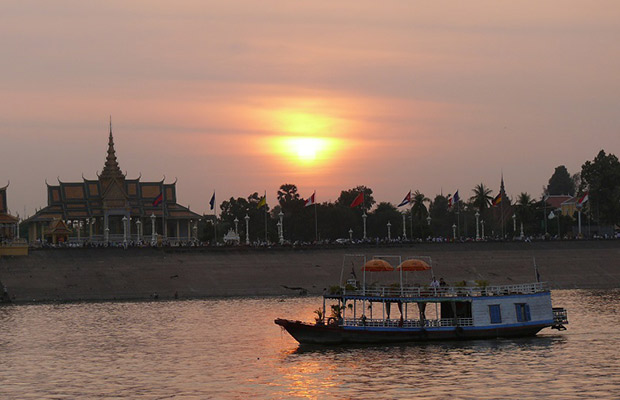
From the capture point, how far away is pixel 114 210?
15400cm

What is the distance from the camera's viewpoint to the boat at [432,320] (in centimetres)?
6056

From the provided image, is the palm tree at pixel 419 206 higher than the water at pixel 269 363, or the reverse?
the palm tree at pixel 419 206

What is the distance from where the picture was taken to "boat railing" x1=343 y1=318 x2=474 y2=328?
200 feet

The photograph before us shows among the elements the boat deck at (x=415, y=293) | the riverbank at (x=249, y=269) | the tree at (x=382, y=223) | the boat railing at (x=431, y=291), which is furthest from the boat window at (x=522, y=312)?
the tree at (x=382, y=223)

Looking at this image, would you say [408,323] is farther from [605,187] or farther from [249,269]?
[605,187]

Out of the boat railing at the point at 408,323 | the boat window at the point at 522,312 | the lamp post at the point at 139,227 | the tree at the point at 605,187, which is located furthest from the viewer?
the tree at the point at 605,187

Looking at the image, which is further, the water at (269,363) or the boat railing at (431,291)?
the boat railing at (431,291)

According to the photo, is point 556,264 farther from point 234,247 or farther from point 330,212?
point 330,212

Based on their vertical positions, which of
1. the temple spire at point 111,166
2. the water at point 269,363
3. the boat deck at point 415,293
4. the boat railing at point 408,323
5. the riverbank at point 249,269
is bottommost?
the water at point 269,363

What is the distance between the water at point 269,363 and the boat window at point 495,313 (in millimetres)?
1469

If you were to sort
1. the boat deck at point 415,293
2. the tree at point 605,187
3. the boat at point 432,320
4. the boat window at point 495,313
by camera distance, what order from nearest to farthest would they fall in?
the boat at point 432,320 → the boat deck at point 415,293 → the boat window at point 495,313 → the tree at point 605,187

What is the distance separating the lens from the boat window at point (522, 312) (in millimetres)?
63156

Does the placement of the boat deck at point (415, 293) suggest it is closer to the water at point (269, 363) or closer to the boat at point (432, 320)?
the boat at point (432, 320)

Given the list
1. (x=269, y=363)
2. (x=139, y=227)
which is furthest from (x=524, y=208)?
(x=269, y=363)
